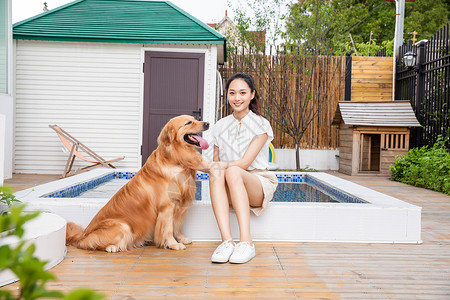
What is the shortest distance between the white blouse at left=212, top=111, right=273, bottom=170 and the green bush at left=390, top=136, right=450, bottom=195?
12.6ft

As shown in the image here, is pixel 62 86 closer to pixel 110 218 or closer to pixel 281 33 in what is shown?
pixel 281 33

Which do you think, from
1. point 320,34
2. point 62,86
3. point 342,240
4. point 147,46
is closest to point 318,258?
point 342,240

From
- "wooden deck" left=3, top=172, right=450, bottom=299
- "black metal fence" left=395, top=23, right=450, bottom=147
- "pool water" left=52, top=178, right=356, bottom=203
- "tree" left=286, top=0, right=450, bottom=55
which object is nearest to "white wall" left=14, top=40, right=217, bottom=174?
"pool water" left=52, top=178, right=356, bottom=203

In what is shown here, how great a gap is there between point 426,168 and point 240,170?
15.4 ft

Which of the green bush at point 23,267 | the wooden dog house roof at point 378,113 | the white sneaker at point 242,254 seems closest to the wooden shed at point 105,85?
the wooden dog house roof at point 378,113

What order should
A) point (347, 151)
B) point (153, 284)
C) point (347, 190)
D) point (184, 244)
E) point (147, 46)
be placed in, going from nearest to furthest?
1. point (153, 284)
2. point (184, 244)
3. point (347, 190)
4. point (147, 46)
5. point (347, 151)

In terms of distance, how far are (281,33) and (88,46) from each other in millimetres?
3995

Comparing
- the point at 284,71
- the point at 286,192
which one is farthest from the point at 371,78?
the point at 286,192

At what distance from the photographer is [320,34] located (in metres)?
8.28

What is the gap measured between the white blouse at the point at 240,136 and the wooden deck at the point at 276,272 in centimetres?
63

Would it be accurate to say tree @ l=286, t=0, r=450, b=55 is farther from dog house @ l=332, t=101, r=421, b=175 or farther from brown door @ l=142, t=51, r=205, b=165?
brown door @ l=142, t=51, r=205, b=165

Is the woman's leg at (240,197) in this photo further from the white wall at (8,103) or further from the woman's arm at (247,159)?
the white wall at (8,103)

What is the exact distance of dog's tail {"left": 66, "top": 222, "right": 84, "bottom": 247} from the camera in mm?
2683

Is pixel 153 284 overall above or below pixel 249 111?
below
